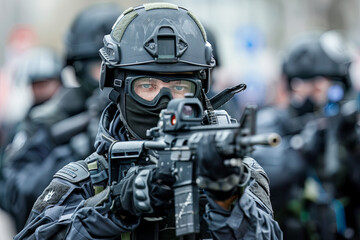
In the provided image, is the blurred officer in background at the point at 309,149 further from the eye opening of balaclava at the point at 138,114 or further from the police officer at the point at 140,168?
the eye opening of balaclava at the point at 138,114

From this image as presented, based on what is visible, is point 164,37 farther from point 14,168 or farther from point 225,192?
point 14,168

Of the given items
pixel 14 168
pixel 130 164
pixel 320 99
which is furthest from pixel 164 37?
pixel 320 99

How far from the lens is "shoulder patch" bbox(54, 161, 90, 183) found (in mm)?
5453

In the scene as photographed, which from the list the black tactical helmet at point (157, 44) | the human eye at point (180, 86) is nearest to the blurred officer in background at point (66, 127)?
the black tactical helmet at point (157, 44)

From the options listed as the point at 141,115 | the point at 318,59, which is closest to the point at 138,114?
the point at 141,115

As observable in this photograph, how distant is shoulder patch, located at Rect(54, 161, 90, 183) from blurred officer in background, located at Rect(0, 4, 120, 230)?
3438mm

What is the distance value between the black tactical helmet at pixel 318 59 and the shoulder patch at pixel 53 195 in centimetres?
667

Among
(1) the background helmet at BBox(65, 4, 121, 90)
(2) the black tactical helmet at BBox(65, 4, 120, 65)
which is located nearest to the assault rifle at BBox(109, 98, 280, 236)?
(1) the background helmet at BBox(65, 4, 121, 90)

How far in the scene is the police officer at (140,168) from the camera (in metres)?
4.87

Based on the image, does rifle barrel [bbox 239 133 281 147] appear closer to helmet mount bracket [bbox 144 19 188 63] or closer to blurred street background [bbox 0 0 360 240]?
helmet mount bracket [bbox 144 19 188 63]

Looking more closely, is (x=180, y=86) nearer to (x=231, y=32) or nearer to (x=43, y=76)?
(x=43, y=76)

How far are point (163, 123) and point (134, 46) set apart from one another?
760mm

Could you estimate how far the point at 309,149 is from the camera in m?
10.8

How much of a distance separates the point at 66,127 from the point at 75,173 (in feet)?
14.0
